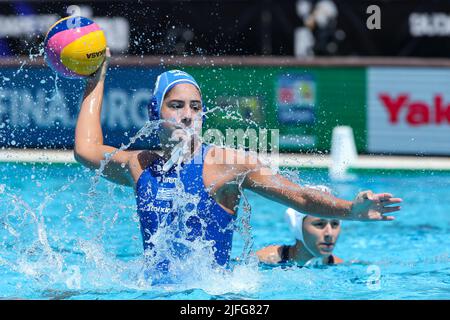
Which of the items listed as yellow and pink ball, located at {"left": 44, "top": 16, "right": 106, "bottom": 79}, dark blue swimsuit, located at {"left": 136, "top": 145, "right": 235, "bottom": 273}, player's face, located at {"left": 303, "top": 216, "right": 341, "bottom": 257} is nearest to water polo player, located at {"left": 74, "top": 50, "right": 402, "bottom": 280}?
dark blue swimsuit, located at {"left": 136, "top": 145, "right": 235, "bottom": 273}

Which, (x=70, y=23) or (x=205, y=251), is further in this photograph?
(x=70, y=23)

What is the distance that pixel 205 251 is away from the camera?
418 cm

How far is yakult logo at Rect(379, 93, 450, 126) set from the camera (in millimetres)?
10273

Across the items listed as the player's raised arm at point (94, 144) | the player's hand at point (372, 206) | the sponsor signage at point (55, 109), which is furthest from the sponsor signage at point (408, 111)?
the player's hand at point (372, 206)

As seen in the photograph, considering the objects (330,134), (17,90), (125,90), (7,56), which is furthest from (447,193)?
(7,56)

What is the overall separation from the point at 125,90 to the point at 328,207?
6.75 m

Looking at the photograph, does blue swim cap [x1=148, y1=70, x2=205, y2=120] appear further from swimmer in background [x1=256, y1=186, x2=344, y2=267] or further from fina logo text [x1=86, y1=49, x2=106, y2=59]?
swimmer in background [x1=256, y1=186, x2=344, y2=267]

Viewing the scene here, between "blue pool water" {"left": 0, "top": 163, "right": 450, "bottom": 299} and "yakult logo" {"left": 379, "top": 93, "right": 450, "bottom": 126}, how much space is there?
1.05m

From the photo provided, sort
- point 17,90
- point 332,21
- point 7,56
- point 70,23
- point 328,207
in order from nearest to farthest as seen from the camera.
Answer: point 328,207
point 70,23
point 17,90
point 7,56
point 332,21

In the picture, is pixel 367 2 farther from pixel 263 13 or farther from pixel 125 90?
pixel 125 90

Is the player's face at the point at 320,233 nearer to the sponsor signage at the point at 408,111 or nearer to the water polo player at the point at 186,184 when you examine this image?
the water polo player at the point at 186,184

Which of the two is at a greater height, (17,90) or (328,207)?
(17,90)
